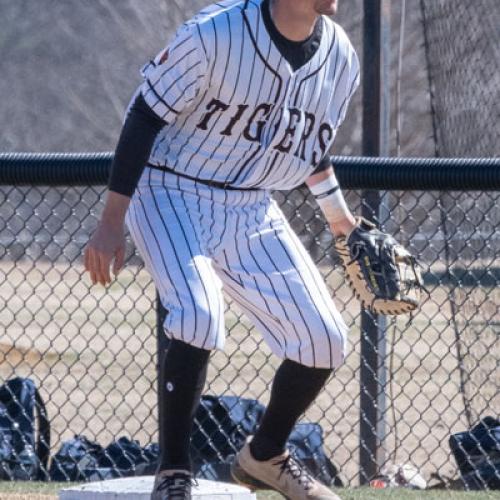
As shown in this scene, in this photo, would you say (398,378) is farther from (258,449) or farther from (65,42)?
(258,449)

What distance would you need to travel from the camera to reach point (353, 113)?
29.3ft

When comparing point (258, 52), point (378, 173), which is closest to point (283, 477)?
point (258, 52)

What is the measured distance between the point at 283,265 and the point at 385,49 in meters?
1.54

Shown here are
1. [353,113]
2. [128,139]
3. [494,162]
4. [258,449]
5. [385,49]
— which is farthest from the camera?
[353,113]

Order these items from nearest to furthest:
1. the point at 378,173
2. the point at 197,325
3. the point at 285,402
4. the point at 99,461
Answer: the point at 197,325, the point at 285,402, the point at 378,173, the point at 99,461

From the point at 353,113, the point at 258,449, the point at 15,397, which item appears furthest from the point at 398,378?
the point at 258,449

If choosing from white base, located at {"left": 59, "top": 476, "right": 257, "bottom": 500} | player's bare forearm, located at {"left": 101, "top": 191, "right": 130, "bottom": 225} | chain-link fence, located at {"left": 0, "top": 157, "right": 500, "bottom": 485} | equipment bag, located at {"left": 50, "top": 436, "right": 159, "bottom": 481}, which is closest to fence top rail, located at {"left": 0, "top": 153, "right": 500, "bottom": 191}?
chain-link fence, located at {"left": 0, "top": 157, "right": 500, "bottom": 485}

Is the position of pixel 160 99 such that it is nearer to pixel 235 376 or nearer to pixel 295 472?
pixel 295 472

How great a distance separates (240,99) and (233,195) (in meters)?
0.26

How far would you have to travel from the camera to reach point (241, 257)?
3430 mm

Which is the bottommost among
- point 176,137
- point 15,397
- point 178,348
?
point 15,397

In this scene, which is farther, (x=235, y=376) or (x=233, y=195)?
(x=235, y=376)

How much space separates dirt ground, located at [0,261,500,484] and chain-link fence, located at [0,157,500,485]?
2 cm

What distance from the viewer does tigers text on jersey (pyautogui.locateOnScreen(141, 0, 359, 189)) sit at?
3.28 m
